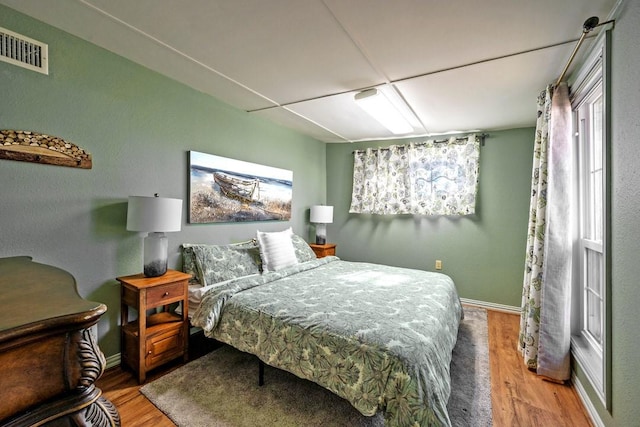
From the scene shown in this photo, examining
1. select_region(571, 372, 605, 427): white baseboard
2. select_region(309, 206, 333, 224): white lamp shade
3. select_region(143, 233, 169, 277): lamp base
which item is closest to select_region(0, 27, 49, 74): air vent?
select_region(143, 233, 169, 277): lamp base

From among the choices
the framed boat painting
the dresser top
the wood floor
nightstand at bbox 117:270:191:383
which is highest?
the framed boat painting

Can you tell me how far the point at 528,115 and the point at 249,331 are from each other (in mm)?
3572

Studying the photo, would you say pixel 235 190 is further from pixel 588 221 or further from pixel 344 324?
pixel 588 221

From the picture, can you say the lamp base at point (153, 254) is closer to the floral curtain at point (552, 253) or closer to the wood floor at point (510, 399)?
the wood floor at point (510, 399)

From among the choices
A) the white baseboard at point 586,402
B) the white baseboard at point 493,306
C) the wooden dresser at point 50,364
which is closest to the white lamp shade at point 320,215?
the white baseboard at point 493,306

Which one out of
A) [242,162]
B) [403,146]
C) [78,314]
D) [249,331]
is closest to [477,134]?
[403,146]

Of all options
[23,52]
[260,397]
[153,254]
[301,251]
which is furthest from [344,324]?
[23,52]

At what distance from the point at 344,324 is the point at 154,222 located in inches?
61.8

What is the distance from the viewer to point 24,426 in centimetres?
62

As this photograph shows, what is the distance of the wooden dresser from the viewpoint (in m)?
0.62

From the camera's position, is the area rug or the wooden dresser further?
the area rug

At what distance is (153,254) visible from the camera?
2229 millimetres

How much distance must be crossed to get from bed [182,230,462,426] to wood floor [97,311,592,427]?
47cm

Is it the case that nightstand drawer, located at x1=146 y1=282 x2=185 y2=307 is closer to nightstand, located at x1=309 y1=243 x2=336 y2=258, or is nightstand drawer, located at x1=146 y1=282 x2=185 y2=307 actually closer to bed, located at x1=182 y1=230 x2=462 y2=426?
bed, located at x1=182 y1=230 x2=462 y2=426
